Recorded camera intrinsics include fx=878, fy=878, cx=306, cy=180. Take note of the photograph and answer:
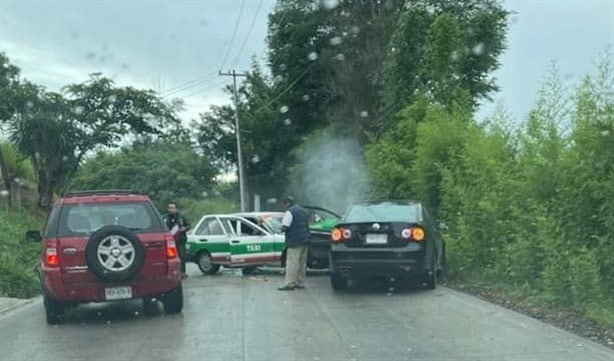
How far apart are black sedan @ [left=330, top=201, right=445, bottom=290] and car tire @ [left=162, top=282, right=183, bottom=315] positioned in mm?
3006

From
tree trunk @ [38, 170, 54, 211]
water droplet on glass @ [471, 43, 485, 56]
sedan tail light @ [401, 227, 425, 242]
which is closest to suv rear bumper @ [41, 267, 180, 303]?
sedan tail light @ [401, 227, 425, 242]

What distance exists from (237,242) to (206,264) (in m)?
1.37

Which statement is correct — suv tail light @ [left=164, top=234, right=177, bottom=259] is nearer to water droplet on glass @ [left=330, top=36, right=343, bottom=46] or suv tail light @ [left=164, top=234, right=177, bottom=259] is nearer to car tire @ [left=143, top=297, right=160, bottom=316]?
car tire @ [left=143, top=297, right=160, bottom=316]

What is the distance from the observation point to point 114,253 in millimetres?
11461

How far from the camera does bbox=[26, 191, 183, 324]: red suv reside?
11.5 metres

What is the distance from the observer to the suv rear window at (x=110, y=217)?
11.9 m

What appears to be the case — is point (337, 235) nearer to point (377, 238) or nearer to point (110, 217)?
point (377, 238)

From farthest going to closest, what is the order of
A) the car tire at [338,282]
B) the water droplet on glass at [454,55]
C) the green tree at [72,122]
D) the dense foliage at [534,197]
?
the green tree at [72,122], the water droplet on glass at [454,55], the car tire at [338,282], the dense foliage at [534,197]

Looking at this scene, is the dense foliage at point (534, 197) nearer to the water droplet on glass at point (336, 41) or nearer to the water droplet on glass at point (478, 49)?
the water droplet on glass at point (478, 49)

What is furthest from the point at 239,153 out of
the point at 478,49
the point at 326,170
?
the point at 478,49

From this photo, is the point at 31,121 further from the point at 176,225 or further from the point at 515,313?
the point at 515,313

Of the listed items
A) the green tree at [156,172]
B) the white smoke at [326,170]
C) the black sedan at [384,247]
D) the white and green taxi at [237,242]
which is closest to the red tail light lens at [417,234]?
the black sedan at [384,247]

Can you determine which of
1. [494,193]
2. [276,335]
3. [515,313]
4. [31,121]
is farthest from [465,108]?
[31,121]

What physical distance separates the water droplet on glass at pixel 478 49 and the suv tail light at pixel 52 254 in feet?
67.9
